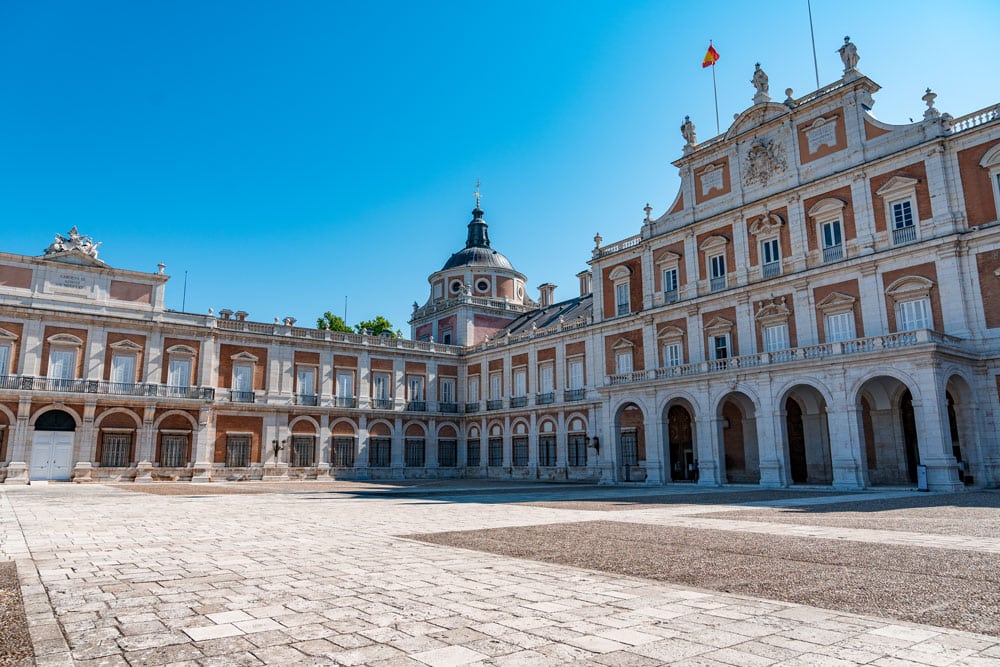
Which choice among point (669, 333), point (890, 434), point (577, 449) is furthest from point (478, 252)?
point (890, 434)

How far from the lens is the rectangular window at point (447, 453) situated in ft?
150

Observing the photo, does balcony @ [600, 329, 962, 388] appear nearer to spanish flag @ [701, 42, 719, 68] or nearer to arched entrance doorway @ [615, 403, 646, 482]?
arched entrance doorway @ [615, 403, 646, 482]

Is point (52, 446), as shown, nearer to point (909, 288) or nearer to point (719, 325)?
point (719, 325)

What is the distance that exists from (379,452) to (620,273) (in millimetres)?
19364

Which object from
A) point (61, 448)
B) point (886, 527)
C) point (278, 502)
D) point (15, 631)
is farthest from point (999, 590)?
point (61, 448)

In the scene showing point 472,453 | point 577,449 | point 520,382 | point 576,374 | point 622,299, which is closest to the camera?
point 622,299

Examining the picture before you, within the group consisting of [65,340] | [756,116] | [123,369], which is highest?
[756,116]

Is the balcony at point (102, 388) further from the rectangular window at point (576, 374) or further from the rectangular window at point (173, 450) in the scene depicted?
the rectangular window at point (576, 374)

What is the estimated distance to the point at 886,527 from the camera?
435 inches

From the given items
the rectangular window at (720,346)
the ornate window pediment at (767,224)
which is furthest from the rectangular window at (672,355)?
the ornate window pediment at (767,224)

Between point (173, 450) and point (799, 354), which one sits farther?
point (173, 450)

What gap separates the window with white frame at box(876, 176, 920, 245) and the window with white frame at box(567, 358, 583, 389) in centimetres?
1774

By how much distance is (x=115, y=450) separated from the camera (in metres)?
34.0

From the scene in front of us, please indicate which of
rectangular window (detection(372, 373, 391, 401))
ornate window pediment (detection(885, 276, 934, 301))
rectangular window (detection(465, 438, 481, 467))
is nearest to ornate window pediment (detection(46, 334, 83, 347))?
rectangular window (detection(372, 373, 391, 401))
